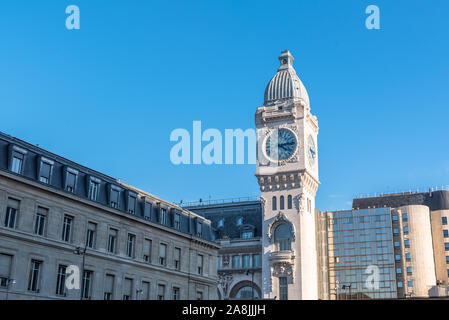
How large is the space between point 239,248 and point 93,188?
52.1 meters

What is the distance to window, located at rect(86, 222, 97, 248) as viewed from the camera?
1943 inches

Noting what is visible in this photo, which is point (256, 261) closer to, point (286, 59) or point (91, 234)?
point (286, 59)

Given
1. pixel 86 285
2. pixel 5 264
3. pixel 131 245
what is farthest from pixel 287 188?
pixel 5 264

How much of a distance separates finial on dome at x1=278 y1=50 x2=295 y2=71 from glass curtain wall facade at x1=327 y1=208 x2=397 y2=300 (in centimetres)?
3044

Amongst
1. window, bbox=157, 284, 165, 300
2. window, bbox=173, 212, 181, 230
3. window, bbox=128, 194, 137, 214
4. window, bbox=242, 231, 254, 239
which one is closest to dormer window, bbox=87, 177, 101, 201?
window, bbox=128, 194, 137, 214

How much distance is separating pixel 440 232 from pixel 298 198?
3557 cm

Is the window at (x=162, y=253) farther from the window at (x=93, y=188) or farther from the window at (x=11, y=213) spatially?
the window at (x=11, y=213)

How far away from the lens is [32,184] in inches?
1730

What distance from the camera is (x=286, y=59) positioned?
4063 inches

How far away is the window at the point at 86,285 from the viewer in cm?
4806

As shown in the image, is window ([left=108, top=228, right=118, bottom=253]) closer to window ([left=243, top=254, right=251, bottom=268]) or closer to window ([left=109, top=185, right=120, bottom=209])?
window ([left=109, top=185, right=120, bottom=209])

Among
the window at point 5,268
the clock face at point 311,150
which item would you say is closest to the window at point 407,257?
the clock face at point 311,150
